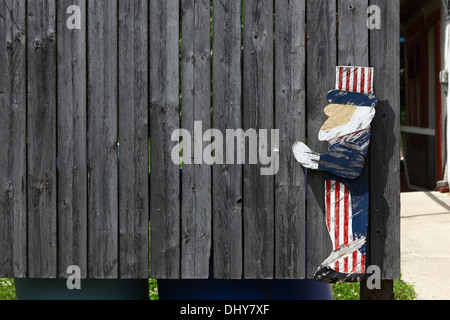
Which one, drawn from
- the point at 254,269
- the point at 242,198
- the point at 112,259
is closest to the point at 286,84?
the point at 242,198

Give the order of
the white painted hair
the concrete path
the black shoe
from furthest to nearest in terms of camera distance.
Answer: the concrete path, the black shoe, the white painted hair

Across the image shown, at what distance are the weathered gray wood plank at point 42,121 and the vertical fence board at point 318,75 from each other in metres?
1.32

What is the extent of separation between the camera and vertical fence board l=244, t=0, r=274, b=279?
147 inches

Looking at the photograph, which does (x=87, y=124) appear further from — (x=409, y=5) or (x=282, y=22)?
(x=409, y=5)

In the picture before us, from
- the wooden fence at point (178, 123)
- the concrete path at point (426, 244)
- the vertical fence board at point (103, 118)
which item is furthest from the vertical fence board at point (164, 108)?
the concrete path at point (426, 244)

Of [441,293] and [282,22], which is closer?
[282,22]

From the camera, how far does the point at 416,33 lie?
13062 mm

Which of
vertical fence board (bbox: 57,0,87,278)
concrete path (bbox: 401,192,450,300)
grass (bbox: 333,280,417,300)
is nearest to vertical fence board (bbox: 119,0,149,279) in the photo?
vertical fence board (bbox: 57,0,87,278)

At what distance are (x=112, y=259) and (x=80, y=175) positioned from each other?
47 centimetres

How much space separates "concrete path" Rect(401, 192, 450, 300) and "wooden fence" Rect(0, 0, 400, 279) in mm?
2039

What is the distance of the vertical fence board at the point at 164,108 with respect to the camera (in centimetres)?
375

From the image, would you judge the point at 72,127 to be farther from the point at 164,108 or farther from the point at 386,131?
the point at 386,131

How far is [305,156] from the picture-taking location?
12.2ft

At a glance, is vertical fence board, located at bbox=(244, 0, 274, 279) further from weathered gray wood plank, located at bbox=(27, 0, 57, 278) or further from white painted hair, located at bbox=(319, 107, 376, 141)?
weathered gray wood plank, located at bbox=(27, 0, 57, 278)
